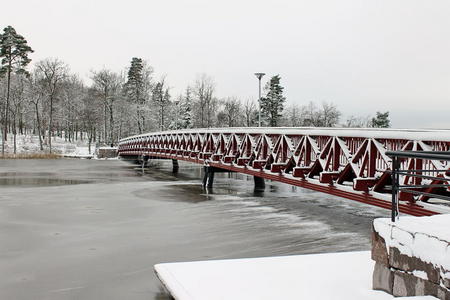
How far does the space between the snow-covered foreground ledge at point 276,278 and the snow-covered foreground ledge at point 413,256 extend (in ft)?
1.01

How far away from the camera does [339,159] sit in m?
12.5

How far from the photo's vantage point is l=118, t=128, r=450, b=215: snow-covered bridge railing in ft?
30.3

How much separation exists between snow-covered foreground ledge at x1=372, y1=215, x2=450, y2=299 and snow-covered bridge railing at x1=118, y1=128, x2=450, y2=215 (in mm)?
898

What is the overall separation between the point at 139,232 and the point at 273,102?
67.5 meters

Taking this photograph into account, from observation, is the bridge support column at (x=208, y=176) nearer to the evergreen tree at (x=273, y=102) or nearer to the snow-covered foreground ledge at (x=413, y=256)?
the snow-covered foreground ledge at (x=413, y=256)

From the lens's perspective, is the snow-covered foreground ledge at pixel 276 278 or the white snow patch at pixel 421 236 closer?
the white snow patch at pixel 421 236

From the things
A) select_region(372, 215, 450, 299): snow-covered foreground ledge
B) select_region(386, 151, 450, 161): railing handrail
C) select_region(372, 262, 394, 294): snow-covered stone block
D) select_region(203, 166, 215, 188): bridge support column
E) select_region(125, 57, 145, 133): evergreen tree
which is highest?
select_region(125, 57, 145, 133): evergreen tree

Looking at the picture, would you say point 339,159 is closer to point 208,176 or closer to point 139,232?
point 139,232

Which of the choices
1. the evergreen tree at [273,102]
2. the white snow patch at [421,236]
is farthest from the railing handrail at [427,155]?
the evergreen tree at [273,102]

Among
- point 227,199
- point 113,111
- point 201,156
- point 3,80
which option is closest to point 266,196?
point 227,199

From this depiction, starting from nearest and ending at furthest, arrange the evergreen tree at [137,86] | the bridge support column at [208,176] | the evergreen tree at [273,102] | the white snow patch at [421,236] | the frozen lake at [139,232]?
the white snow patch at [421,236]
the frozen lake at [139,232]
the bridge support column at [208,176]
the evergreen tree at [137,86]
the evergreen tree at [273,102]

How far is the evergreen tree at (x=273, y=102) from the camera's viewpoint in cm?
7781

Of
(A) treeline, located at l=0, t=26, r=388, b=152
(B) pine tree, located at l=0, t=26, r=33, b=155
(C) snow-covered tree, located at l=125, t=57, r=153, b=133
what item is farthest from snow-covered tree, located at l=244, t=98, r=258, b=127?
(B) pine tree, located at l=0, t=26, r=33, b=155

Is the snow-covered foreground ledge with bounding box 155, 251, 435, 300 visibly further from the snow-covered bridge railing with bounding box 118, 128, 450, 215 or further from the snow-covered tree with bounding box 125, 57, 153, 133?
the snow-covered tree with bounding box 125, 57, 153, 133
